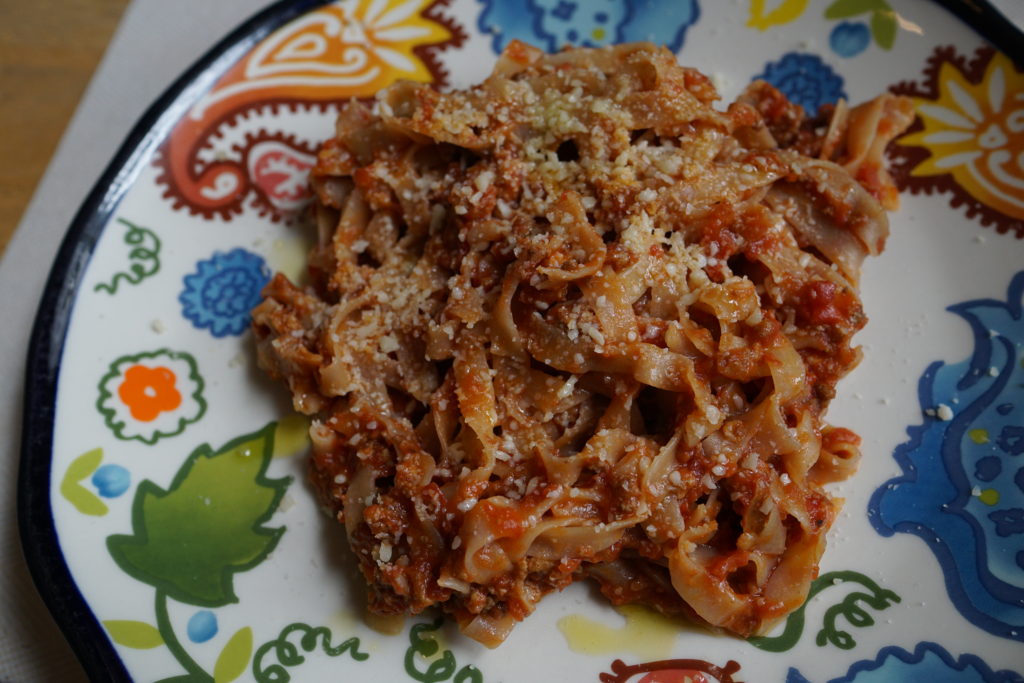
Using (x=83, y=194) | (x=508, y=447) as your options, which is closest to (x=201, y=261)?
(x=83, y=194)

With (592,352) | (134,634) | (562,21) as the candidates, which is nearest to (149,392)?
(134,634)

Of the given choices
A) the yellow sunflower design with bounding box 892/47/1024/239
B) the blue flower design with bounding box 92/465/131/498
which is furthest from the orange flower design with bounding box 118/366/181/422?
the yellow sunflower design with bounding box 892/47/1024/239

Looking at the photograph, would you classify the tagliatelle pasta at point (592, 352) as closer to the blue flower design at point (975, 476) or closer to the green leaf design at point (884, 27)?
the blue flower design at point (975, 476)

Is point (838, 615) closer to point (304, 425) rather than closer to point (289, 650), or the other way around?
point (289, 650)

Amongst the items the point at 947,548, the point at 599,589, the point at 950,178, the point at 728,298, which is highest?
the point at 950,178

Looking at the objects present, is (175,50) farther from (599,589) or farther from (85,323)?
(599,589)

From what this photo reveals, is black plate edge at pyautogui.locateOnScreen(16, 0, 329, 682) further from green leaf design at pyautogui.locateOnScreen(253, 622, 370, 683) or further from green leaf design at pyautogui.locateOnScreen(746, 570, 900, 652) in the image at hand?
green leaf design at pyautogui.locateOnScreen(746, 570, 900, 652)
